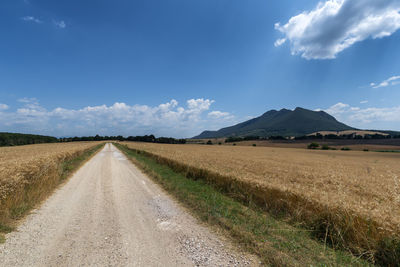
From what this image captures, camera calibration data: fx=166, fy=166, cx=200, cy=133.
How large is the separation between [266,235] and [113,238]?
12.8ft

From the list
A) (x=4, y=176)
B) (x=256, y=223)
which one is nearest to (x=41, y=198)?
(x=4, y=176)

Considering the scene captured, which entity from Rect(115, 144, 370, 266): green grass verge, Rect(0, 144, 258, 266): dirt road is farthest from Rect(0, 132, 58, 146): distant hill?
Rect(115, 144, 370, 266): green grass verge

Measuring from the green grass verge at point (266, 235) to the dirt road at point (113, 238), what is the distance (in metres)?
0.42

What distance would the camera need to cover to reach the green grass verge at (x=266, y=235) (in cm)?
346

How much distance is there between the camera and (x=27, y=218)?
5066mm

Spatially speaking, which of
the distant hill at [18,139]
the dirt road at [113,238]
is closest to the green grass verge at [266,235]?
the dirt road at [113,238]

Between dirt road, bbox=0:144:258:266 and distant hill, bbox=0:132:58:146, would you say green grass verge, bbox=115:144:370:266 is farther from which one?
distant hill, bbox=0:132:58:146

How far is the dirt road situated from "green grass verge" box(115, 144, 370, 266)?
16.4 inches

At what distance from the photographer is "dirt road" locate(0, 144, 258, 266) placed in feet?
10.9

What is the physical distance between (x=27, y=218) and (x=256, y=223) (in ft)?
22.9

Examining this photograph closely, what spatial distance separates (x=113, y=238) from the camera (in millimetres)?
4148

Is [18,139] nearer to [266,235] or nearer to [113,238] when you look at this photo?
[113,238]

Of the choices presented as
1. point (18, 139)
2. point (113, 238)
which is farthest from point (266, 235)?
point (18, 139)

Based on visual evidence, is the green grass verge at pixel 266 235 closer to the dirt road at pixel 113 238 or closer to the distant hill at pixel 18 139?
the dirt road at pixel 113 238
